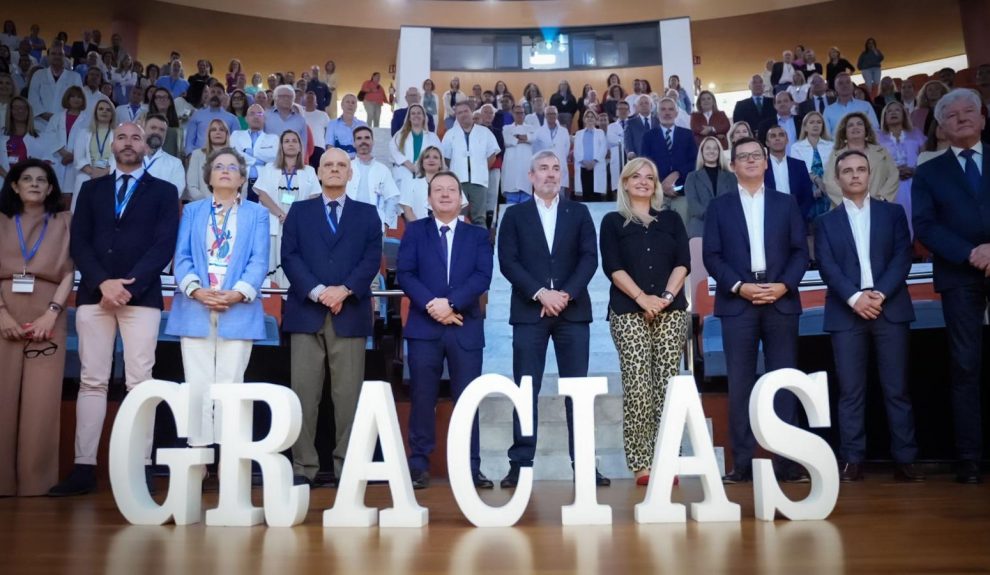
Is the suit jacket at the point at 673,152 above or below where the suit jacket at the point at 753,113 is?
below

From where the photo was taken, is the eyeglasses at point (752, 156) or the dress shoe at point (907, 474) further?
the eyeglasses at point (752, 156)

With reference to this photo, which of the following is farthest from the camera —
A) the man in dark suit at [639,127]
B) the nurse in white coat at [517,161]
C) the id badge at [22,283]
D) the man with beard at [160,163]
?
the nurse in white coat at [517,161]

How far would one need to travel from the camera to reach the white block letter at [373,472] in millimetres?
3119

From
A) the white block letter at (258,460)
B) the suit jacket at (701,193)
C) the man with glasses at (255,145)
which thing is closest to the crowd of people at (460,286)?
the white block letter at (258,460)

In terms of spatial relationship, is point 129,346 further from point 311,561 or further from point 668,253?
point 668,253

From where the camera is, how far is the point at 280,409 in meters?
3.17

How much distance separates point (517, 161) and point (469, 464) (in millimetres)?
7665

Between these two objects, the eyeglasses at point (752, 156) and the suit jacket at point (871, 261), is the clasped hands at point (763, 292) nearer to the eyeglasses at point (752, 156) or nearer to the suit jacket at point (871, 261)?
the suit jacket at point (871, 261)

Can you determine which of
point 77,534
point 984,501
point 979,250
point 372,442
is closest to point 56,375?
point 77,534

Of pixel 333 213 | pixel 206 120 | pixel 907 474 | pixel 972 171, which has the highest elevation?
pixel 206 120

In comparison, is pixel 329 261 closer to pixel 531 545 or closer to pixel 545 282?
pixel 545 282

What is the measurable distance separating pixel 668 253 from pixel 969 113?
1.70 m

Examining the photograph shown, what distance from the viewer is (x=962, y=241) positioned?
424cm

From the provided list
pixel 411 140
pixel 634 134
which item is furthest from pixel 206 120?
pixel 634 134
